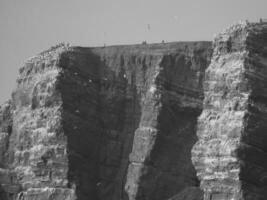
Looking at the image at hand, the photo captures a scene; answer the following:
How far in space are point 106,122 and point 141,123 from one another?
4528 millimetres

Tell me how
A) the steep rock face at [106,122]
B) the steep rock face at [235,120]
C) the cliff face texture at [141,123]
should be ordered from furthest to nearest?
the steep rock face at [106,122] < the cliff face texture at [141,123] < the steep rock face at [235,120]

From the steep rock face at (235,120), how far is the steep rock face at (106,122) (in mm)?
5145

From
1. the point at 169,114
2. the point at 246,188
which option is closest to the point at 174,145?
the point at 169,114

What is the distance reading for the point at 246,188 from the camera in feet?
360

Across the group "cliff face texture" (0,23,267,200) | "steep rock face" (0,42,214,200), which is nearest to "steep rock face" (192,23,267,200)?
"cliff face texture" (0,23,267,200)

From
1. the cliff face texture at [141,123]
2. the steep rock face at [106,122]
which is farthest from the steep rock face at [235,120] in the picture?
the steep rock face at [106,122]

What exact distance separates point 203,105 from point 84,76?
41.7ft

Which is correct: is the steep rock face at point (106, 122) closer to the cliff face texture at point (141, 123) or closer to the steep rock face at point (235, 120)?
the cliff face texture at point (141, 123)

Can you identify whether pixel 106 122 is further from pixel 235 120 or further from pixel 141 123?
pixel 235 120

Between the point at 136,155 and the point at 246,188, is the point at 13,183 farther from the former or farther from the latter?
the point at 246,188

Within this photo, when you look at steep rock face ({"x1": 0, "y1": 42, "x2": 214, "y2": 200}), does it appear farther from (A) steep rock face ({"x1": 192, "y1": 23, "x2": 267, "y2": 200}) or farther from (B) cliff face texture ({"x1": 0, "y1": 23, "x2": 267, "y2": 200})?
(A) steep rock face ({"x1": 192, "y1": 23, "x2": 267, "y2": 200})

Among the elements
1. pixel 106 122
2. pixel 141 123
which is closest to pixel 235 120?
pixel 141 123

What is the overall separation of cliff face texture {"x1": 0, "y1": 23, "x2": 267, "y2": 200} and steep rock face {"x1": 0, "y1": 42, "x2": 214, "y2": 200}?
7 cm

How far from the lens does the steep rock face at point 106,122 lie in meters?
119
